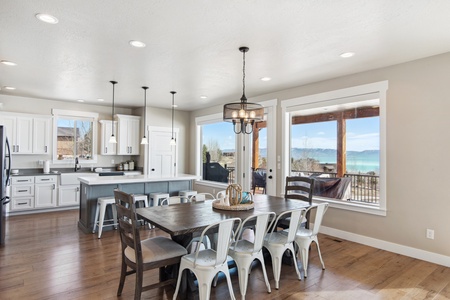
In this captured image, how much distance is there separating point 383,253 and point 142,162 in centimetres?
577

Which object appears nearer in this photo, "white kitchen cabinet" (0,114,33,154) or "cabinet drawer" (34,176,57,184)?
"white kitchen cabinet" (0,114,33,154)

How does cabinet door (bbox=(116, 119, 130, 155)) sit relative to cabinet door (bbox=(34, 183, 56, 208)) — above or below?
above

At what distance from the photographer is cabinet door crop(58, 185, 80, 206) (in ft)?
20.3

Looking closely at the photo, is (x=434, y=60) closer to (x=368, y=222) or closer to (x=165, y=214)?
(x=368, y=222)

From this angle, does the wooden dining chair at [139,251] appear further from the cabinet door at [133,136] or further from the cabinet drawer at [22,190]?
the cabinet door at [133,136]

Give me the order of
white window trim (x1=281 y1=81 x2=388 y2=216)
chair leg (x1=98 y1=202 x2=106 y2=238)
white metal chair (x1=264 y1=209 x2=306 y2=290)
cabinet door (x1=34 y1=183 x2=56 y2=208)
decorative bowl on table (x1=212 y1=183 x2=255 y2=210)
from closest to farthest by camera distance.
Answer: white metal chair (x1=264 y1=209 x2=306 y2=290) < decorative bowl on table (x1=212 y1=183 x2=255 y2=210) < white window trim (x1=281 y1=81 x2=388 y2=216) < chair leg (x1=98 y1=202 x2=106 y2=238) < cabinet door (x1=34 y1=183 x2=56 y2=208)

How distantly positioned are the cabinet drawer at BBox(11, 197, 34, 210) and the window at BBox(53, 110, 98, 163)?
3.51 feet

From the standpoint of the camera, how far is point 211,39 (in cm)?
300

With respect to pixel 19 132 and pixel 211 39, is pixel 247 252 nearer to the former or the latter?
pixel 211 39

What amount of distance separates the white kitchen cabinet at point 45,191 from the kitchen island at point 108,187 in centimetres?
165

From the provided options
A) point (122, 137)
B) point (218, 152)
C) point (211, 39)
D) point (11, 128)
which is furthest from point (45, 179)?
point (211, 39)

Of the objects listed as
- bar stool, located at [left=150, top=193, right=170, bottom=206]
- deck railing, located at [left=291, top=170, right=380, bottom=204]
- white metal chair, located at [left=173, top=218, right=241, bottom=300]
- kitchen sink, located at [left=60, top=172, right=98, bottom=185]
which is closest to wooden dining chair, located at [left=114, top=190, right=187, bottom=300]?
white metal chair, located at [left=173, top=218, right=241, bottom=300]

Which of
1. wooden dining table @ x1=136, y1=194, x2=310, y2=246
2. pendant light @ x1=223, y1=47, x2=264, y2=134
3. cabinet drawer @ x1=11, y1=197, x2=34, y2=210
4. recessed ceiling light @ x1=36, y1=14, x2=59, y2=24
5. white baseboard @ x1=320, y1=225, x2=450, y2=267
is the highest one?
recessed ceiling light @ x1=36, y1=14, x2=59, y2=24

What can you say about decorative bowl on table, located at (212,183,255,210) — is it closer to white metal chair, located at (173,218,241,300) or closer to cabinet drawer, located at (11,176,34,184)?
white metal chair, located at (173,218,241,300)
